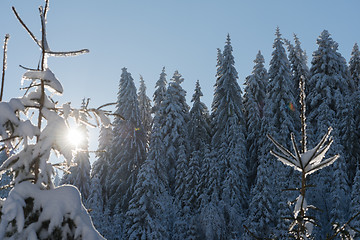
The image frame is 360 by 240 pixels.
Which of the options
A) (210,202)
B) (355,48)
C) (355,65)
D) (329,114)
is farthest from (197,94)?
(355,48)

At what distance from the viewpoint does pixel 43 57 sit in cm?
346

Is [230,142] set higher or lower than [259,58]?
lower

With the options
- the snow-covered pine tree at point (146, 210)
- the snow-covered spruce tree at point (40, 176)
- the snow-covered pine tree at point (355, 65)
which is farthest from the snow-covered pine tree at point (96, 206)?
the snow-covered pine tree at point (355, 65)

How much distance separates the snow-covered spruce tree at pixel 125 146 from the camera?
3594 centimetres

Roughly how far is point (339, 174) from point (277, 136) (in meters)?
6.32

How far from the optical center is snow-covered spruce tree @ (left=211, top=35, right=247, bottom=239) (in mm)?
29639

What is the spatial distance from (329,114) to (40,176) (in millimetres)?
33715

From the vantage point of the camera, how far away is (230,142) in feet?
113

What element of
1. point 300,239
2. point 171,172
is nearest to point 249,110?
point 171,172

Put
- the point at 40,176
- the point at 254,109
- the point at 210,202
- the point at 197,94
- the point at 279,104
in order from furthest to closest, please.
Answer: the point at 197,94 < the point at 254,109 < the point at 279,104 < the point at 210,202 < the point at 40,176

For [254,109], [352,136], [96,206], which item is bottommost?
[96,206]

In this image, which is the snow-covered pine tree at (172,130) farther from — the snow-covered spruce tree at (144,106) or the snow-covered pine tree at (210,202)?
the snow-covered spruce tree at (144,106)

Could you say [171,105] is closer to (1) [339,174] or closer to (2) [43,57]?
(1) [339,174]

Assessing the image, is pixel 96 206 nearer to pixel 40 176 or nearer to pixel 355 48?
pixel 40 176
